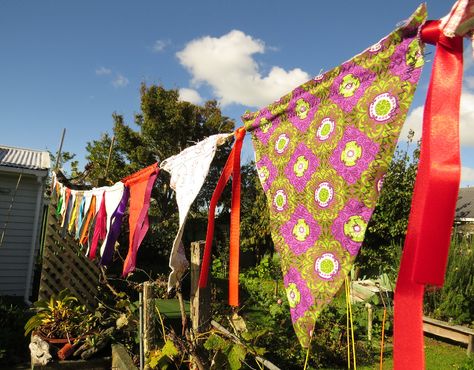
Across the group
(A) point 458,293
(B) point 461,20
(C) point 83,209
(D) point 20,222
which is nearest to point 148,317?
(C) point 83,209

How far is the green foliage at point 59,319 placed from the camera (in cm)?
471

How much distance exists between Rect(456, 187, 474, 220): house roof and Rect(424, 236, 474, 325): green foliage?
17.5 feet

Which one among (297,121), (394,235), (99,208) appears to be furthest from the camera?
(394,235)

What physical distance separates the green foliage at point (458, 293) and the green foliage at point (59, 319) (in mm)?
5393

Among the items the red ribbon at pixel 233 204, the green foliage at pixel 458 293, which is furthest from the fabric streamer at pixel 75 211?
the green foliage at pixel 458 293

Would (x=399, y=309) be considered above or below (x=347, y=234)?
below

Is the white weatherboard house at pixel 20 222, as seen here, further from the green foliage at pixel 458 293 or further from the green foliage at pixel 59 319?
the green foliage at pixel 458 293

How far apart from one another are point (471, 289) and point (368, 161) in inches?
263

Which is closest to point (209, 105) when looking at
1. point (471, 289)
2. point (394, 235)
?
point (394, 235)

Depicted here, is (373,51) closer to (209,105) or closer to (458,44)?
(458,44)

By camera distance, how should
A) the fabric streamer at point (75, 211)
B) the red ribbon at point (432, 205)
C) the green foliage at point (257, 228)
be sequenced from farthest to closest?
the green foliage at point (257, 228)
the fabric streamer at point (75, 211)
the red ribbon at point (432, 205)

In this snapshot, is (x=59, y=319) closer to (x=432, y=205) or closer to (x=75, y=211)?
(x=75, y=211)

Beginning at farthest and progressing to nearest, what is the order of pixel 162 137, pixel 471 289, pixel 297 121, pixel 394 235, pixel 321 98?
1. pixel 162 137
2. pixel 394 235
3. pixel 471 289
4. pixel 297 121
5. pixel 321 98

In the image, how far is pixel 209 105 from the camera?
1652 cm
